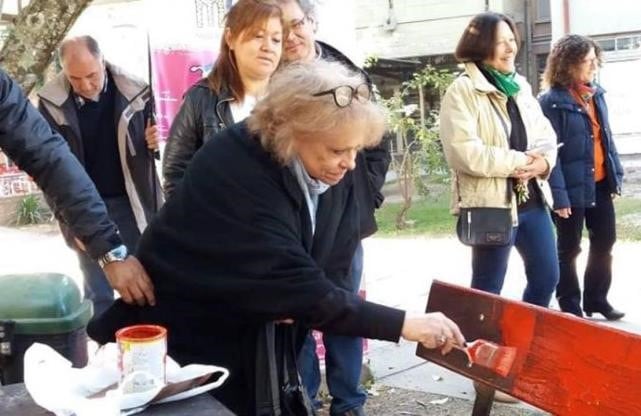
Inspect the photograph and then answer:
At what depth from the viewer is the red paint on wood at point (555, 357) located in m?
2.02

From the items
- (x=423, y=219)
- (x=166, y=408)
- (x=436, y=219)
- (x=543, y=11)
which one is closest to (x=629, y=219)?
(x=436, y=219)

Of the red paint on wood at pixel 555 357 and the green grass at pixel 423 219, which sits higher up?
the red paint on wood at pixel 555 357

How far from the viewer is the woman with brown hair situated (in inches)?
134

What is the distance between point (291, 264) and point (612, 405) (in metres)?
0.80

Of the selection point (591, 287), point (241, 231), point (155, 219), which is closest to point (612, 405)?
point (241, 231)

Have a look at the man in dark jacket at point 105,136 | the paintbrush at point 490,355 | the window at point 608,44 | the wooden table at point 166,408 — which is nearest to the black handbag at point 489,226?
the man in dark jacket at point 105,136

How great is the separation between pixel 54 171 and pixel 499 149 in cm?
209

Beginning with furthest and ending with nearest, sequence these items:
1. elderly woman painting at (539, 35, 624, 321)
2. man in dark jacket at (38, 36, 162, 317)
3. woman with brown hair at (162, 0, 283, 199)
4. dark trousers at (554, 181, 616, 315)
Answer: dark trousers at (554, 181, 616, 315)
elderly woman painting at (539, 35, 624, 321)
man in dark jacket at (38, 36, 162, 317)
woman with brown hair at (162, 0, 283, 199)

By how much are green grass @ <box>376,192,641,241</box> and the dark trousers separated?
3854 millimetres

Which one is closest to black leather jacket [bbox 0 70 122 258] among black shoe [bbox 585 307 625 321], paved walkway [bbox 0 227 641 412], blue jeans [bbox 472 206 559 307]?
paved walkway [bbox 0 227 641 412]

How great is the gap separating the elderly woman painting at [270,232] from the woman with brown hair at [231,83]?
108 centimetres

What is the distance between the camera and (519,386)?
2.29 metres

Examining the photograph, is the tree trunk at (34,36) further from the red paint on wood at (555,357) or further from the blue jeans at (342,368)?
the red paint on wood at (555,357)

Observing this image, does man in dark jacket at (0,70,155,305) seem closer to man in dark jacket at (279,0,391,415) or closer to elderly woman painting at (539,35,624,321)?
man in dark jacket at (279,0,391,415)
